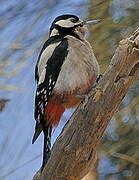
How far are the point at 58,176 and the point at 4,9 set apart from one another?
2.44ft

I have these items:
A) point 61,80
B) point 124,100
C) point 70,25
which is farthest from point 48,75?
point 124,100

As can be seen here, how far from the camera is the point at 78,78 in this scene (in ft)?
3.29

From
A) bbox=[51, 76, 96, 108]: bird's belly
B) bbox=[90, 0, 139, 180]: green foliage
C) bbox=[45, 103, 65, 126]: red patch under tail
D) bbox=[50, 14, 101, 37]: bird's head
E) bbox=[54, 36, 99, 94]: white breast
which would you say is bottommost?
bbox=[90, 0, 139, 180]: green foliage

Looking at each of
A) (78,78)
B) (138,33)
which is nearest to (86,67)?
(78,78)

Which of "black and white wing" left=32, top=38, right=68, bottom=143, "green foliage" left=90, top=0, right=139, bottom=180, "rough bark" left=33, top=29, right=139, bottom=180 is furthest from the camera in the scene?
"green foliage" left=90, top=0, right=139, bottom=180

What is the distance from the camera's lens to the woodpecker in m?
1.01

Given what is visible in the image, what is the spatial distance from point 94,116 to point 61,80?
0.14 meters

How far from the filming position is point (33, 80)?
143cm

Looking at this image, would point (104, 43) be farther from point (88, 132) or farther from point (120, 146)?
point (88, 132)

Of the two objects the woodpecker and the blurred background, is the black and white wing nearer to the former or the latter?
the woodpecker

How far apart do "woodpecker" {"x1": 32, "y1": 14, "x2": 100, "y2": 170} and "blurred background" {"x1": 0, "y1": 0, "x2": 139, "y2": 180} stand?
0.24m

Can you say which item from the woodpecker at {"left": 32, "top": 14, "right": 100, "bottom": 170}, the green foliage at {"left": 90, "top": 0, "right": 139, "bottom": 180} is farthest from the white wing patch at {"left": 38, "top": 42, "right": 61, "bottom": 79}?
the green foliage at {"left": 90, "top": 0, "right": 139, "bottom": 180}

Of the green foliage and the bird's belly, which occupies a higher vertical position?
the bird's belly

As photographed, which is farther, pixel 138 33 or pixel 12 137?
pixel 12 137
